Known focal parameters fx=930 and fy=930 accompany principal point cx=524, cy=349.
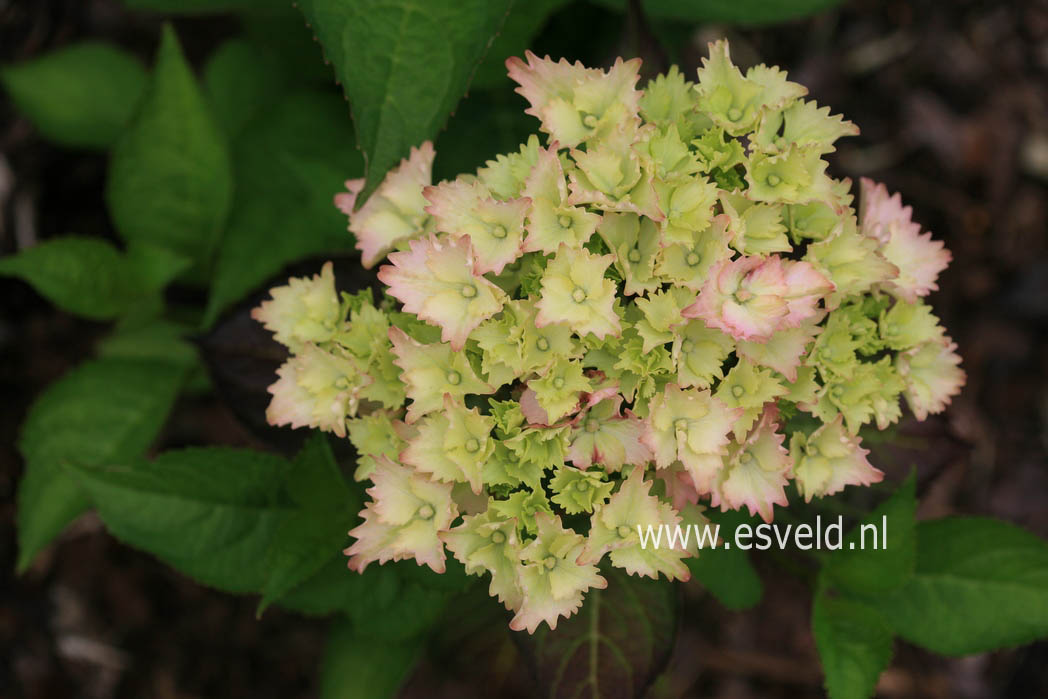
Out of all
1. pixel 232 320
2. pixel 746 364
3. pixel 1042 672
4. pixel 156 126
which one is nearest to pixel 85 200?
pixel 156 126

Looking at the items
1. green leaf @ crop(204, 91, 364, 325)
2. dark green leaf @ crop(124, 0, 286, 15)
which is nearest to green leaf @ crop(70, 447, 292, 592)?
green leaf @ crop(204, 91, 364, 325)

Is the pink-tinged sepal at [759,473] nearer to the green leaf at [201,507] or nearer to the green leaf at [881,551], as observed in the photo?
the green leaf at [881,551]

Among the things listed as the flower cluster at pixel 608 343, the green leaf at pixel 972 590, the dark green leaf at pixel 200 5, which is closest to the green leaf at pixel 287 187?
the dark green leaf at pixel 200 5

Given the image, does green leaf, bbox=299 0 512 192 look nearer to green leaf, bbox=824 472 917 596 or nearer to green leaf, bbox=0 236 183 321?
green leaf, bbox=0 236 183 321

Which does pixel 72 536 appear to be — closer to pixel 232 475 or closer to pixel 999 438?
pixel 232 475

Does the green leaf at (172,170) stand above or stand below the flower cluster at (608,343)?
above

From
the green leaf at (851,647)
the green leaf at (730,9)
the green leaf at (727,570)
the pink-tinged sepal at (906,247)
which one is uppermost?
the green leaf at (730,9)
